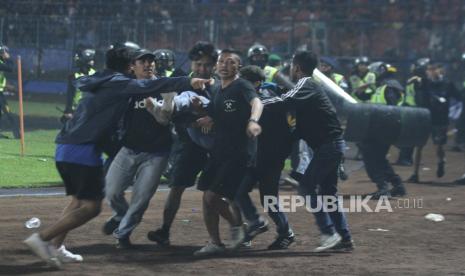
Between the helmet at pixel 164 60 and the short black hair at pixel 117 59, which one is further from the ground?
the short black hair at pixel 117 59

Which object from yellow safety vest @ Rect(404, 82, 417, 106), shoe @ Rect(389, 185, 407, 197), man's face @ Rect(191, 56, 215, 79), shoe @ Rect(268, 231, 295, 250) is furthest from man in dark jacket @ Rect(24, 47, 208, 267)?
yellow safety vest @ Rect(404, 82, 417, 106)

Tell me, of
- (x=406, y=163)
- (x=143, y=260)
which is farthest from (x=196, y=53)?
(x=406, y=163)

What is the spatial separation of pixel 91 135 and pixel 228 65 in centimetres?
152

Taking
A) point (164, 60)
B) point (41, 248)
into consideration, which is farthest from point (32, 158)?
point (41, 248)

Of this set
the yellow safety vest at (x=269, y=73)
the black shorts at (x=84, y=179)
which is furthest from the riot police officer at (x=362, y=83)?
the black shorts at (x=84, y=179)

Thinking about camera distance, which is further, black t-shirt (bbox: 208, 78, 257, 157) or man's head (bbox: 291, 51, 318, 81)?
man's head (bbox: 291, 51, 318, 81)

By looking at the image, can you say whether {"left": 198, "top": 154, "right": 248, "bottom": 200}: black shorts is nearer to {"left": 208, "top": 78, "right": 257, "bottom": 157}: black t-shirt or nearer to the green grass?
{"left": 208, "top": 78, "right": 257, "bottom": 157}: black t-shirt

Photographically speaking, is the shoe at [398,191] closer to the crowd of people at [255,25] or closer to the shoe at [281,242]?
the shoe at [281,242]

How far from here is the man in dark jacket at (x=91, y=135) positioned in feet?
30.5

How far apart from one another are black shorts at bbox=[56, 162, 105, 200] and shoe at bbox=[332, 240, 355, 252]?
2.65m

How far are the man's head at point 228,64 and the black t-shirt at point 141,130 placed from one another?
82 centimetres

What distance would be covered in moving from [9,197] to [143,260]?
5.28 meters

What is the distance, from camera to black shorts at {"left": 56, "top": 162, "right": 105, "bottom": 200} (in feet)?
30.5

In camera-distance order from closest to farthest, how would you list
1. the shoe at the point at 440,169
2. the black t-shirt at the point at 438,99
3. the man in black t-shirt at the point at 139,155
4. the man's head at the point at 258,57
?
1. the man in black t-shirt at the point at 139,155
2. the man's head at the point at 258,57
3. the shoe at the point at 440,169
4. the black t-shirt at the point at 438,99
